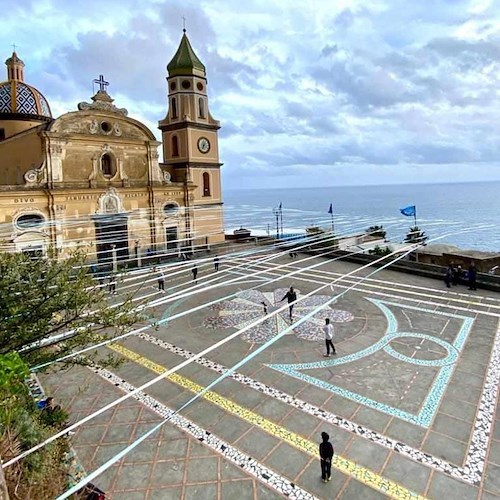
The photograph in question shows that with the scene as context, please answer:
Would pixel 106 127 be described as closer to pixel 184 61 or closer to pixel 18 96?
pixel 18 96

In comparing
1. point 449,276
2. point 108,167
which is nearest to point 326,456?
point 449,276

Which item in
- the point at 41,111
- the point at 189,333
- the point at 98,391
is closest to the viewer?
the point at 98,391

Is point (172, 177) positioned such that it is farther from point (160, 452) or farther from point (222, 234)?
point (160, 452)

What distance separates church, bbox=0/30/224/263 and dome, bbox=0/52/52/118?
7 cm

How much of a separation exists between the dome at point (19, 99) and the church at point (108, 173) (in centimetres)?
8

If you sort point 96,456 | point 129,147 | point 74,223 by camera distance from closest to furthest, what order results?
1. point 96,456
2. point 74,223
3. point 129,147

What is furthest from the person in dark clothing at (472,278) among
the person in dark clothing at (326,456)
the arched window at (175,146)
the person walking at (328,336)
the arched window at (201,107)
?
the arched window at (201,107)

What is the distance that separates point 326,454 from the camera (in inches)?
299

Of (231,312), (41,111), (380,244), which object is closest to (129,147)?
(41,111)

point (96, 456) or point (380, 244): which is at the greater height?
point (380, 244)

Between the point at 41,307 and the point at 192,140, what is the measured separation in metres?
27.3

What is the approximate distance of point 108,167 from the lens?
2880 cm

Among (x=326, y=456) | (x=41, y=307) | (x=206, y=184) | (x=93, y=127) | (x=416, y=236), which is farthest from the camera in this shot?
(x=206, y=184)

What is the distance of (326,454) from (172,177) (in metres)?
29.2
